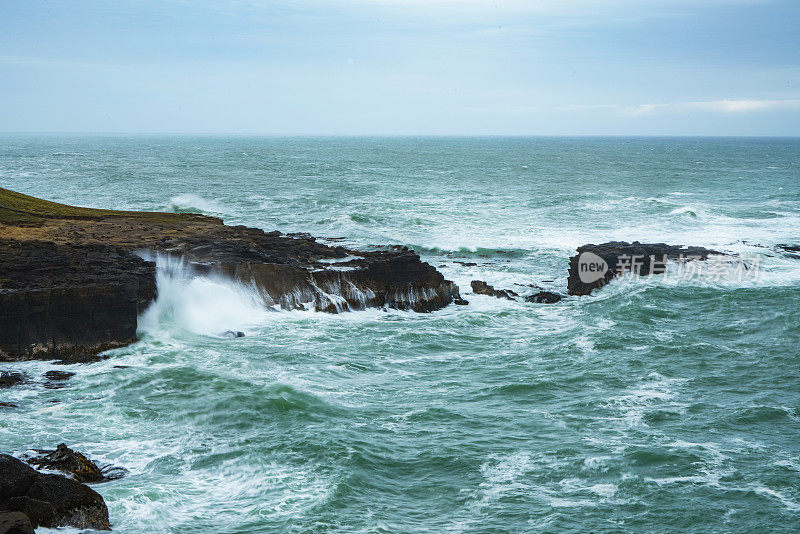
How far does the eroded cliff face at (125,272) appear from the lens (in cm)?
2142

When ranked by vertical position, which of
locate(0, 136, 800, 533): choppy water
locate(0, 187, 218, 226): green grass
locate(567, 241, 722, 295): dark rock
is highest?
locate(0, 187, 218, 226): green grass

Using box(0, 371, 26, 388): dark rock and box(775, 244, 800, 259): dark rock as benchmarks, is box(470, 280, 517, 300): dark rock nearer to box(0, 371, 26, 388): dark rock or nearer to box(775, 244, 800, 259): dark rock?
box(775, 244, 800, 259): dark rock

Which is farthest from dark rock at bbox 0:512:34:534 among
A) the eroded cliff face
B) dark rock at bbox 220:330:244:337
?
dark rock at bbox 220:330:244:337

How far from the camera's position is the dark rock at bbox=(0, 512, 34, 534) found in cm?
1114

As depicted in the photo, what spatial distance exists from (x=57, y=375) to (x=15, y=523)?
9335 mm

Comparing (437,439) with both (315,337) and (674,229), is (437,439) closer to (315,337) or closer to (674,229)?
(315,337)

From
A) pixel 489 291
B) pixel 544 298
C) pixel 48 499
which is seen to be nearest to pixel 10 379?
pixel 48 499

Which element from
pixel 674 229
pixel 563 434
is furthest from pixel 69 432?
pixel 674 229

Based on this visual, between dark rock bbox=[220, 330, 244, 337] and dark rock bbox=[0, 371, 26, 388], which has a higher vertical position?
dark rock bbox=[220, 330, 244, 337]

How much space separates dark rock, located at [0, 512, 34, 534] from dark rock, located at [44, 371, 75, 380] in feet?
29.4

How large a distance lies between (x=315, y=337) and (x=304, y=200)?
37.8 metres

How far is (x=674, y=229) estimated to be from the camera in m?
47.8

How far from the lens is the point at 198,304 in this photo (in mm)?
25625

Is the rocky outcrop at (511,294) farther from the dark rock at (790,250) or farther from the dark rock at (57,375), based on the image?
the dark rock at (57,375)
